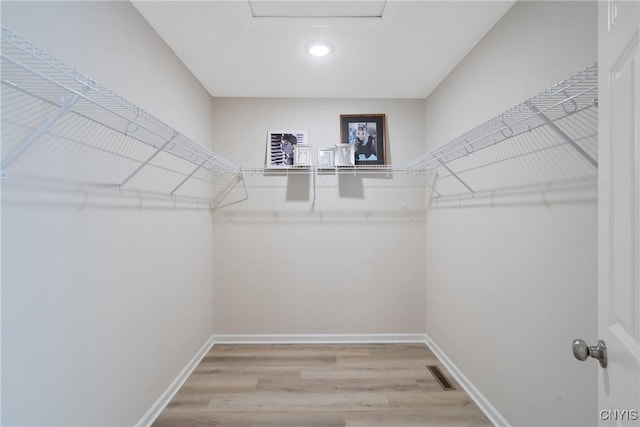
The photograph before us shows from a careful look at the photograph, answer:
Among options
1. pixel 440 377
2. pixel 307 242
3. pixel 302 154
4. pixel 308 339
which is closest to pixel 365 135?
pixel 302 154

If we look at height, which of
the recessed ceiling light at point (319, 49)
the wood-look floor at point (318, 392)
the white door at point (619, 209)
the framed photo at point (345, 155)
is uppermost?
the recessed ceiling light at point (319, 49)

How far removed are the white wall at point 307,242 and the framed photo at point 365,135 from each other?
8cm

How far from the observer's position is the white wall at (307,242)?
2.87 metres

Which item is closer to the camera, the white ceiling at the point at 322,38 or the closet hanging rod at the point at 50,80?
the closet hanging rod at the point at 50,80

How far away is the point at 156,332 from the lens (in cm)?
185

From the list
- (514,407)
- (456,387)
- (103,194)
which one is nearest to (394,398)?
(456,387)

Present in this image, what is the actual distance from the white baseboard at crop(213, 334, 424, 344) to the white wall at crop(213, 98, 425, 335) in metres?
0.05

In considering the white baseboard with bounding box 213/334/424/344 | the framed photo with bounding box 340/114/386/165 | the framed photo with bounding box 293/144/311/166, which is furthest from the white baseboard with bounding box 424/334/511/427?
the framed photo with bounding box 293/144/311/166

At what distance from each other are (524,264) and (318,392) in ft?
5.12

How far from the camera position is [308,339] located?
113 inches

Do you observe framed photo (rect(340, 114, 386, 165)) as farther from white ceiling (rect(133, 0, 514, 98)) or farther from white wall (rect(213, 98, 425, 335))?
white ceiling (rect(133, 0, 514, 98))

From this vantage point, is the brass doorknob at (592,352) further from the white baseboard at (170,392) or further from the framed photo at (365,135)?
the framed photo at (365,135)

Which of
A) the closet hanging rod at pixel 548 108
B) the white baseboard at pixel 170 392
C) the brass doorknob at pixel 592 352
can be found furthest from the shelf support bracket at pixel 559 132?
the white baseboard at pixel 170 392

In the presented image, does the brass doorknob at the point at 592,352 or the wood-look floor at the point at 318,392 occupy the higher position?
the brass doorknob at the point at 592,352
